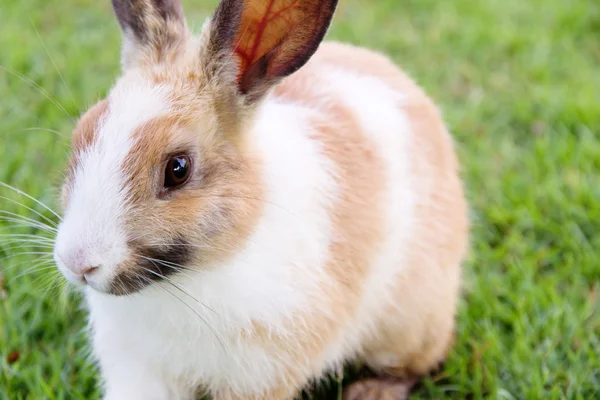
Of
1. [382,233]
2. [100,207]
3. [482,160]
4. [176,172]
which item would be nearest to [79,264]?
[100,207]

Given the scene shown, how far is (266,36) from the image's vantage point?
212 centimetres

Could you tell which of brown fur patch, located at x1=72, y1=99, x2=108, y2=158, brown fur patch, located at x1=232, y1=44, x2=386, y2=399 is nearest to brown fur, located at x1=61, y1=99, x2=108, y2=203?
brown fur patch, located at x1=72, y1=99, x2=108, y2=158

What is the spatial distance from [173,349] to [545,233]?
7.21 feet

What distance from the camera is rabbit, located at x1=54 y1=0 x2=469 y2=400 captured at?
1.97 m

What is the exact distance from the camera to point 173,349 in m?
2.34

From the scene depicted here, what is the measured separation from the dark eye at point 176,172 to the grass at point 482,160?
59cm

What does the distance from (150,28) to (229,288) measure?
87 centimetres

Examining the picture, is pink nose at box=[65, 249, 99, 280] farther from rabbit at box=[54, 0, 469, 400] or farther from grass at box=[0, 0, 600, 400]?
grass at box=[0, 0, 600, 400]

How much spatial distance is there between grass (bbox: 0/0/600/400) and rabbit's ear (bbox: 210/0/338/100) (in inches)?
29.7

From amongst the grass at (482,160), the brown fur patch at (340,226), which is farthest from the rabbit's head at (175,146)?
the grass at (482,160)

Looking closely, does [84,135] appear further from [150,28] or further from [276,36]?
[276,36]

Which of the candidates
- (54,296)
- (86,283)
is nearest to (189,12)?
(54,296)

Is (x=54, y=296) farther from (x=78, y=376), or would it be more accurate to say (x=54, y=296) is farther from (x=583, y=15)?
(x=583, y=15)

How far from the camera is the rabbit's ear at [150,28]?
2270 millimetres
